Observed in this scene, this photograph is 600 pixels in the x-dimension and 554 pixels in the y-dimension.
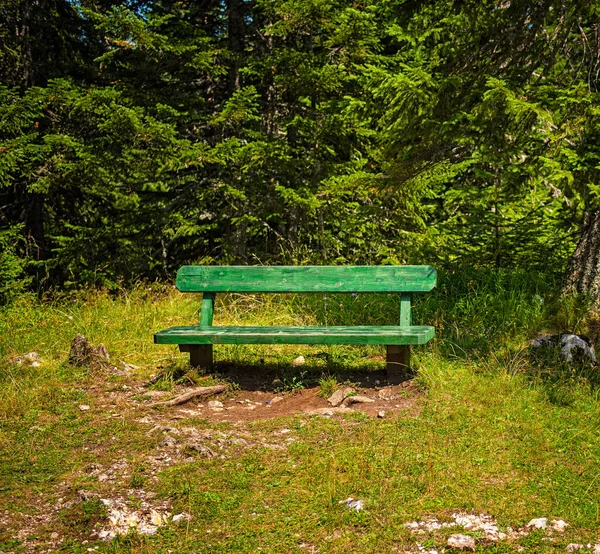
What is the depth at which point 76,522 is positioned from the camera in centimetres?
345

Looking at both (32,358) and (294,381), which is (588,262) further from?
(32,358)

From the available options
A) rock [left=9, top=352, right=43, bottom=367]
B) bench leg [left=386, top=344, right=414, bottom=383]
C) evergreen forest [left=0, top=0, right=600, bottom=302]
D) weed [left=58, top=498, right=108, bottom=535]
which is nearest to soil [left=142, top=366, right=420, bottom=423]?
bench leg [left=386, top=344, right=414, bottom=383]

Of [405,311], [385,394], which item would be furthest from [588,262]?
[385,394]

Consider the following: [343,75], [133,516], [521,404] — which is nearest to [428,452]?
[521,404]

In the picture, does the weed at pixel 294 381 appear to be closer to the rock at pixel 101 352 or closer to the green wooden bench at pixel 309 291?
the green wooden bench at pixel 309 291

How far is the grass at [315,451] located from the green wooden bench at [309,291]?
34 centimetres

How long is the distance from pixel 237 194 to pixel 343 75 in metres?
2.15

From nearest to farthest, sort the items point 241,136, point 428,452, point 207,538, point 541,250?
point 207,538, point 428,452, point 541,250, point 241,136

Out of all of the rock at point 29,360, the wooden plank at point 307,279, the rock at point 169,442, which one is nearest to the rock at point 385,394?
the wooden plank at point 307,279

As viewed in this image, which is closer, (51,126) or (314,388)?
(314,388)

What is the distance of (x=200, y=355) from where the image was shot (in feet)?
20.1

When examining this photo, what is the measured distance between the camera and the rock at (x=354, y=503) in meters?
3.53

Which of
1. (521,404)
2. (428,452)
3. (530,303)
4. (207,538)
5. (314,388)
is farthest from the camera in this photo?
(530,303)

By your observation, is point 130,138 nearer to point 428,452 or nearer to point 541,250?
point 541,250
